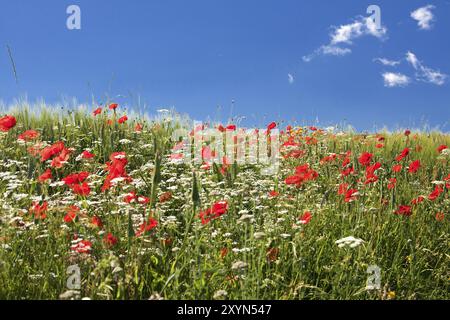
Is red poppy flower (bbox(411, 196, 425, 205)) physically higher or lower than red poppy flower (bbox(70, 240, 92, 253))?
higher

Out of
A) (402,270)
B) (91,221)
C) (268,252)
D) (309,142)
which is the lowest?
(402,270)

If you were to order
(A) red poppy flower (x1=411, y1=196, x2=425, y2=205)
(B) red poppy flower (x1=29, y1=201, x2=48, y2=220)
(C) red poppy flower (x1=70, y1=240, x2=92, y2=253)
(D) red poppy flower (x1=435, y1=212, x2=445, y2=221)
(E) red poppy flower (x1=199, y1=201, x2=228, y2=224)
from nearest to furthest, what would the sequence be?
(C) red poppy flower (x1=70, y1=240, x2=92, y2=253)
(E) red poppy flower (x1=199, y1=201, x2=228, y2=224)
(B) red poppy flower (x1=29, y1=201, x2=48, y2=220)
(D) red poppy flower (x1=435, y1=212, x2=445, y2=221)
(A) red poppy flower (x1=411, y1=196, x2=425, y2=205)

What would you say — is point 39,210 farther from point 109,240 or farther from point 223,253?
point 223,253

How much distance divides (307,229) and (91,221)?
1.54 m

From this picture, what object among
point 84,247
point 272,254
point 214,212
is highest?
point 214,212

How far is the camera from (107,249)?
9.30 feet

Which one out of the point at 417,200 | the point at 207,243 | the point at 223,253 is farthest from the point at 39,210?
the point at 417,200

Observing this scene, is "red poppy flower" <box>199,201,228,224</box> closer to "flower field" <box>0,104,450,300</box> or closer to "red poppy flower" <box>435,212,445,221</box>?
"flower field" <box>0,104,450,300</box>

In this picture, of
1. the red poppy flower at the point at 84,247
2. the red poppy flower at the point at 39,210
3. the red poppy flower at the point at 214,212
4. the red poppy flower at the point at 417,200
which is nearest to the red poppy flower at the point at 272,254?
the red poppy flower at the point at 214,212

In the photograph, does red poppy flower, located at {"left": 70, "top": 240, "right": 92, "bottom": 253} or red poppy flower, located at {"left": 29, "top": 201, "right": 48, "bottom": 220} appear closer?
red poppy flower, located at {"left": 70, "top": 240, "right": 92, "bottom": 253}

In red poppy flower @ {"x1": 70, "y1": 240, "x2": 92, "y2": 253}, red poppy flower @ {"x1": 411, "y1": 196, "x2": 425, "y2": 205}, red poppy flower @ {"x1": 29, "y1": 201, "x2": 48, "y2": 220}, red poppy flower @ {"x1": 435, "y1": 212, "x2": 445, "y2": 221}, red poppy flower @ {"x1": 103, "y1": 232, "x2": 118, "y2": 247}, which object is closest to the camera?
red poppy flower @ {"x1": 70, "y1": 240, "x2": 92, "y2": 253}

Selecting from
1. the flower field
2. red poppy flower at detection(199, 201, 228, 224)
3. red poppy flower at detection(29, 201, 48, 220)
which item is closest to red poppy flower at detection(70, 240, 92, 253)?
the flower field
